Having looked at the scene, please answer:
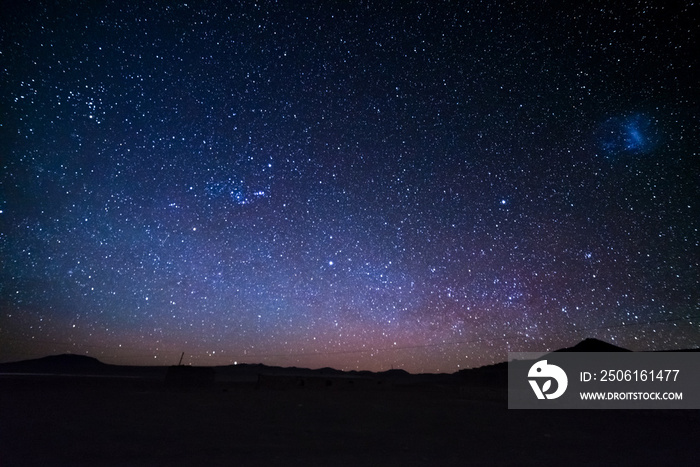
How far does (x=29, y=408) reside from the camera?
62.0 feet

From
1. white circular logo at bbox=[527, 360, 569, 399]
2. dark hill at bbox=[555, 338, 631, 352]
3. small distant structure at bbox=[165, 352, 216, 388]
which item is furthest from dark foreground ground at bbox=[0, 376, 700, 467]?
dark hill at bbox=[555, 338, 631, 352]

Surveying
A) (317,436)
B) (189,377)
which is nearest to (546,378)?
(317,436)

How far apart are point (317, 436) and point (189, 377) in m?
24.9

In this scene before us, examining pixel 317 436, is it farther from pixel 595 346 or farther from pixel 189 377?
pixel 595 346

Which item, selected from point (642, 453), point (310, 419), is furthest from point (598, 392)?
point (310, 419)

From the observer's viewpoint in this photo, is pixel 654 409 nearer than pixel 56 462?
No

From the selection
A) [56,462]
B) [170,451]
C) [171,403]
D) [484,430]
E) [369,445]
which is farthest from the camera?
[171,403]

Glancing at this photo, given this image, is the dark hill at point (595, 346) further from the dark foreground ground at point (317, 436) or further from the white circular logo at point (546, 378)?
the dark foreground ground at point (317, 436)

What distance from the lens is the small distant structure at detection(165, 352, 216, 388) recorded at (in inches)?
1387

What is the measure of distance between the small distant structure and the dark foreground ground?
43.5 feet

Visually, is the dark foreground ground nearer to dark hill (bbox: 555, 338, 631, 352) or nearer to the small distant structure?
the small distant structure

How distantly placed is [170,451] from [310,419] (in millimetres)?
7819

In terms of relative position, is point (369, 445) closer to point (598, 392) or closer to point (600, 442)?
point (600, 442)

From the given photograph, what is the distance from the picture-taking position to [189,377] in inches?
1401
